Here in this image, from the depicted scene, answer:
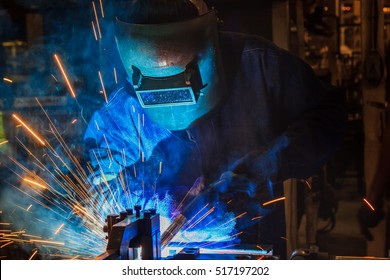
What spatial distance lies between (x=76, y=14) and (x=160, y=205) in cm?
115

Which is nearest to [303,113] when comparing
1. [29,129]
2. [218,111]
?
[218,111]

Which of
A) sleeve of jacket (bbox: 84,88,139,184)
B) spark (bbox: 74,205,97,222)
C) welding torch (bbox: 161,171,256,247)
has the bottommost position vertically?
spark (bbox: 74,205,97,222)

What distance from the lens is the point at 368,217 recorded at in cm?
273

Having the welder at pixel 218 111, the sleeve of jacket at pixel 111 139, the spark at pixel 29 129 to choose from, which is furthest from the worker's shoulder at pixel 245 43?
the spark at pixel 29 129

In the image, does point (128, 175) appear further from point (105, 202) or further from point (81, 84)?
point (81, 84)

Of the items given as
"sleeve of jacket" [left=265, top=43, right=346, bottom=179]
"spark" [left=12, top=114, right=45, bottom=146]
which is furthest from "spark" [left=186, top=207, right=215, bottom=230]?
"spark" [left=12, top=114, right=45, bottom=146]

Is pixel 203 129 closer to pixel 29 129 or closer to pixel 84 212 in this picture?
pixel 84 212

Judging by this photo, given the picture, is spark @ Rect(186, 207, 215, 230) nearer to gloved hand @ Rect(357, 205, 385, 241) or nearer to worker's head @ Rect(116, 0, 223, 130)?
worker's head @ Rect(116, 0, 223, 130)

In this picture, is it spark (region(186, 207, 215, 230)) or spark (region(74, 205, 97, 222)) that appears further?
spark (region(74, 205, 97, 222))

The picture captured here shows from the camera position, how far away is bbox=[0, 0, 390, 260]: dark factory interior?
8.90 feet

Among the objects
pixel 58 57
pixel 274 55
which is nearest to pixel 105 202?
pixel 58 57

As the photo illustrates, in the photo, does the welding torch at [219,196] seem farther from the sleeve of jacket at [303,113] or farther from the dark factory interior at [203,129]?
the sleeve of jacket at [303,113]

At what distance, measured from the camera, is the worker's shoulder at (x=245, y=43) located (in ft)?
9.02
